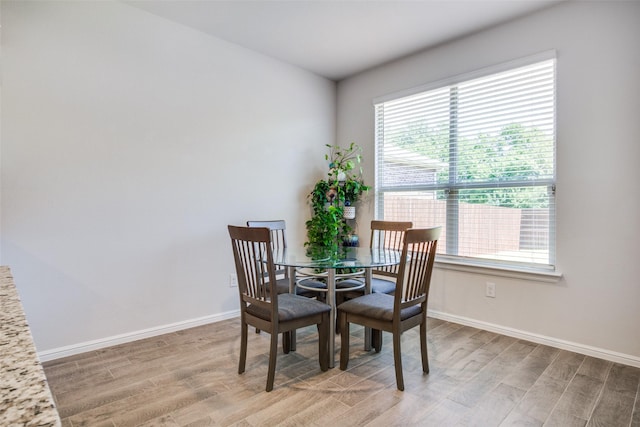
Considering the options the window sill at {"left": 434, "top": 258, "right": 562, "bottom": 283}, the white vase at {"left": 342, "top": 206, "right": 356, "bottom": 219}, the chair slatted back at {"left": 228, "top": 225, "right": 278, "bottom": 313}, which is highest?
the white vase at {"left": 342, "top": 206, "right": 356, "bottom": 219}

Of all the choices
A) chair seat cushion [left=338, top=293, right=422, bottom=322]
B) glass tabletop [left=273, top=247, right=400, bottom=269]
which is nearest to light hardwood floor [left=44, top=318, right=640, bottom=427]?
chair seat cushion [left=338, top=293, right=422, bottom=322]

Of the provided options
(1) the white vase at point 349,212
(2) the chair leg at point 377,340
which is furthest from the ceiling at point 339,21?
(2) the chair leg at point 377,340

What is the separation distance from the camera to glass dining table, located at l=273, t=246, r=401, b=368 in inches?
88.6

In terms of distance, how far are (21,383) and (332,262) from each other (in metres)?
1.89

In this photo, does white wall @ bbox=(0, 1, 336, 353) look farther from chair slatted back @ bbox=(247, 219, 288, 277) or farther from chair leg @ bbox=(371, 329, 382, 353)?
chair leg @ bbox=(371, 329, 382, 353)

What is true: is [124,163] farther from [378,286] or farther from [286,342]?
[378,286]

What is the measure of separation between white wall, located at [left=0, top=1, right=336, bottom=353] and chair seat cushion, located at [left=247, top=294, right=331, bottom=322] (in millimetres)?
1208

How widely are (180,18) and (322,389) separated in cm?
300

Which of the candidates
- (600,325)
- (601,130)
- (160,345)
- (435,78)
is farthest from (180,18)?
(600,325)

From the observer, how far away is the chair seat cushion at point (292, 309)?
210cm

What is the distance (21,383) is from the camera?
522 millimetres

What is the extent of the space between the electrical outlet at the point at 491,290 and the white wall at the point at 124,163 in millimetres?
2143

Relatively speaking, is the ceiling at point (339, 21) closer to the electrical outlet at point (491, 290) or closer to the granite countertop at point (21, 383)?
the electrical outlet at point (491, 290)

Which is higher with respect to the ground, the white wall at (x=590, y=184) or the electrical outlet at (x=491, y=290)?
the white wall at (x=590, y=184)
